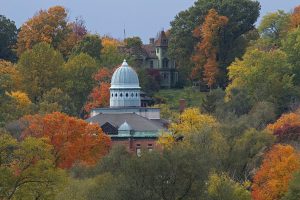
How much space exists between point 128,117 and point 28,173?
45391 mm

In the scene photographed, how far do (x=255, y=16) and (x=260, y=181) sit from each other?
49.0 metres

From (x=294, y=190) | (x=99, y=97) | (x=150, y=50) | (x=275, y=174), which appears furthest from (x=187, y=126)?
(x=150, y=50)

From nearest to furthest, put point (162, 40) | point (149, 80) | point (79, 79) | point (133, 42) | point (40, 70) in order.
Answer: point (40, 70) < point (79, 79) < point (149, 80) < point (162, 40) < point (133, 42)

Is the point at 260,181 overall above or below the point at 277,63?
below

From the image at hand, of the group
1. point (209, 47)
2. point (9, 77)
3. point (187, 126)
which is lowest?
point (187, 126)

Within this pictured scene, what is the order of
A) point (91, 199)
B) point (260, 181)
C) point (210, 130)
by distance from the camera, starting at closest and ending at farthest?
point (91, 199), point (260, 181), point (210, 130)

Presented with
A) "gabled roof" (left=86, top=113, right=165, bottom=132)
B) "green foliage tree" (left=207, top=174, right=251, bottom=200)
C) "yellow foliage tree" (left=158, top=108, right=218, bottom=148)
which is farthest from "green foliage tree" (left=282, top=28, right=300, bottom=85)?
"green foliage tree" (left=207, top=174, right=251, bottom=200)

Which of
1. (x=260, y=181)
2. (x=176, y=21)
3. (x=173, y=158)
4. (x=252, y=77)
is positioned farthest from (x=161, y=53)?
(x=173, y=158)

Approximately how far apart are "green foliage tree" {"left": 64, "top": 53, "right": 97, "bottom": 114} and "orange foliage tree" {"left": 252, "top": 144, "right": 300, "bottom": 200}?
41.0 m

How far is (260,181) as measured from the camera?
7462cm

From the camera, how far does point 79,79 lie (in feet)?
385

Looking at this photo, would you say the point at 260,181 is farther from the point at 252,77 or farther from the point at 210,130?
the point at 252,77

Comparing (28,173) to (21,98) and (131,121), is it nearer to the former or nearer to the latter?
(131,121)

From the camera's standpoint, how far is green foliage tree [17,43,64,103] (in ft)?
378
